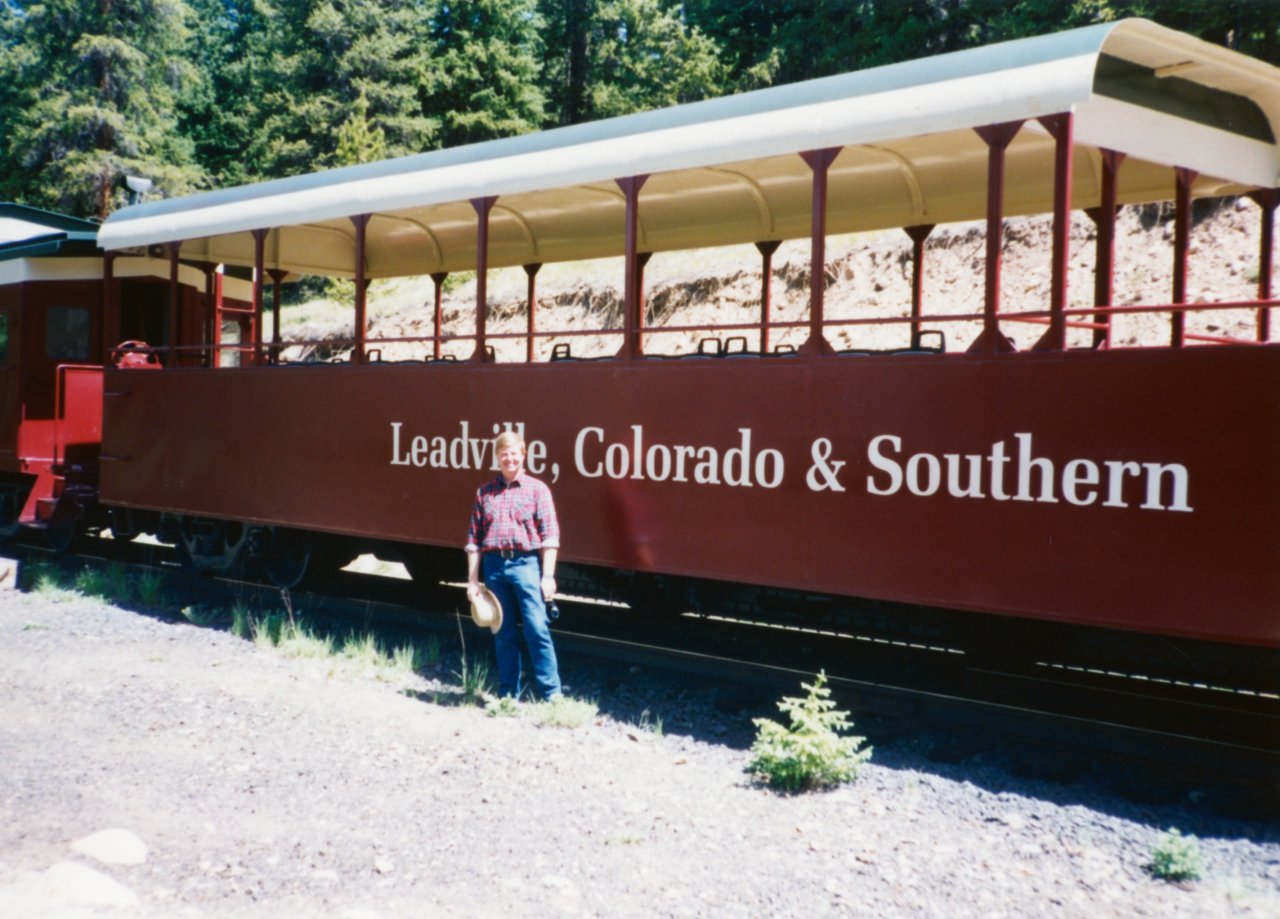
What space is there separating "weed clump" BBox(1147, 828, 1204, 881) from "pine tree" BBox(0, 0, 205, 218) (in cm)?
3454

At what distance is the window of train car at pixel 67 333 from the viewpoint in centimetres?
1271

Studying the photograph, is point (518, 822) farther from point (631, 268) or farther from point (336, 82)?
point (336, 82)

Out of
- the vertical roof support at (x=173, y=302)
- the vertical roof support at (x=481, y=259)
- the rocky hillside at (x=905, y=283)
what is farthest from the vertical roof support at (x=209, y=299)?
the rocky hillside at (x=905, y=283)

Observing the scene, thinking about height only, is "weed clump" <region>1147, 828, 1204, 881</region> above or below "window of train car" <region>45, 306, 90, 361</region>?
below

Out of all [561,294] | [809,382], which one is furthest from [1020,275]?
[809,382]

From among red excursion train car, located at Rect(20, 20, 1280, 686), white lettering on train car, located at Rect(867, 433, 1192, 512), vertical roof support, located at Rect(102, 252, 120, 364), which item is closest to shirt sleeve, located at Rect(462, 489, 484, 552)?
red excursion train car, located at Rect(20, 20, 1280, 686)

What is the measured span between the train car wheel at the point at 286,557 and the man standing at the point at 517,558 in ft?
12.4

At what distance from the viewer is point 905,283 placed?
19.6 m

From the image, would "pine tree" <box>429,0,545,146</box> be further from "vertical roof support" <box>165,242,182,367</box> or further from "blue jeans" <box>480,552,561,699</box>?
"blue jeans" <box>480,552,561,699</box>

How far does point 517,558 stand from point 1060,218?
3.52m

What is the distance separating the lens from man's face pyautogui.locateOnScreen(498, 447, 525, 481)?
686 cm

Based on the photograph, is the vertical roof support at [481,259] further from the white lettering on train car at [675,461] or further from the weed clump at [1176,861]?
the weed clump at [1176,861]

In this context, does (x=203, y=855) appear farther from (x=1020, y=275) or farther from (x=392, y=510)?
(x=1020, y=275)

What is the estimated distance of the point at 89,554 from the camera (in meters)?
12.6
